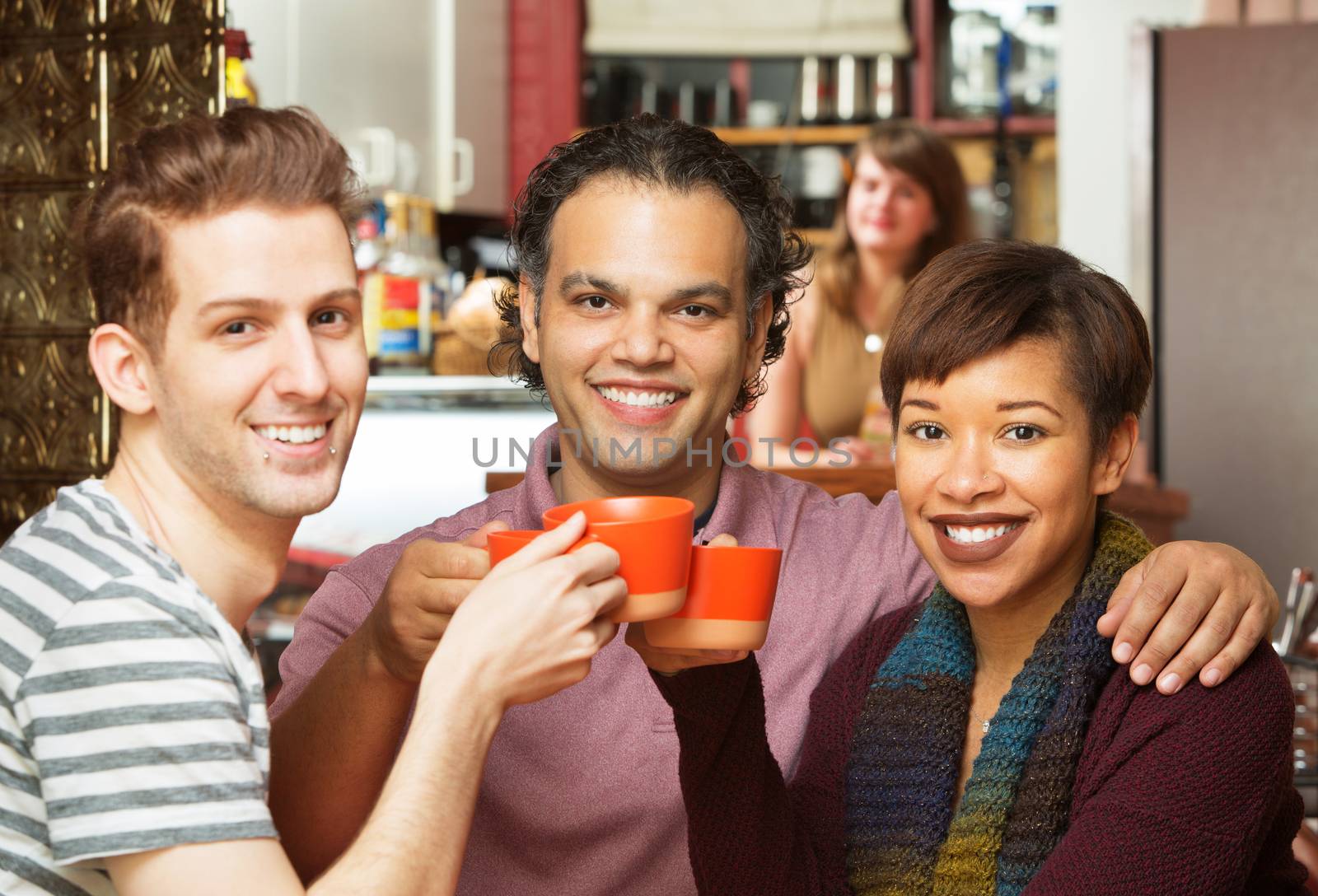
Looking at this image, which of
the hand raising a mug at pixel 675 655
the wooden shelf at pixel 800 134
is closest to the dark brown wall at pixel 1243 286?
the wooden shelf at pixel 800 134

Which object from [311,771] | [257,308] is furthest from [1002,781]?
[257,308]

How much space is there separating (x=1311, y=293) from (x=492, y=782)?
3.04 m

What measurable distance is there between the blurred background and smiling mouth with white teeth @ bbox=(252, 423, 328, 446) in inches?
18.6

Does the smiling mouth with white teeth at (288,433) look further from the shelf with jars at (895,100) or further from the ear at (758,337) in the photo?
the shelf with jars at (895,100)

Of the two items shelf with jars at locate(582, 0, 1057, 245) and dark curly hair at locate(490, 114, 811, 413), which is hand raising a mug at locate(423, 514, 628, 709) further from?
shelf with jars at locate(582, 0, 1057, 245)

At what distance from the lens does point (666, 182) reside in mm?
1399

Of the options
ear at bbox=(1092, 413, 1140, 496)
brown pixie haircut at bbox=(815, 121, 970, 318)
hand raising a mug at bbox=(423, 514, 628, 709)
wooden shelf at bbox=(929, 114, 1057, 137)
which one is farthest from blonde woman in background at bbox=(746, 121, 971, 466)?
hand raising a mug at bbox=(423, 514, 628, 709)

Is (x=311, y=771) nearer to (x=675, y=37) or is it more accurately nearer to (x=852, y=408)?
(x=852, y=408)

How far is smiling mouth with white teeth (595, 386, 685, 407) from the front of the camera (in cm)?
136

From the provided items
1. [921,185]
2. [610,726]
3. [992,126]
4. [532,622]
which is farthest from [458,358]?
[992,126]

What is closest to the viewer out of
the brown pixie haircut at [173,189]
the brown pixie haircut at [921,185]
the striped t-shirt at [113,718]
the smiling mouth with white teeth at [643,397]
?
the striped t-shirt at [113,718]

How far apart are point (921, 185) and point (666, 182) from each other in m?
1.67

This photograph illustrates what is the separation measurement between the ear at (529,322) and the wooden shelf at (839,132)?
10.6ft

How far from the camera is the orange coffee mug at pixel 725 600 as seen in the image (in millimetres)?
958
